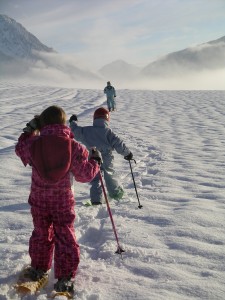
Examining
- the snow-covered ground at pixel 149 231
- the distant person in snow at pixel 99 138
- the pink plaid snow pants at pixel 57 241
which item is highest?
the distant person in snow at pixel 99 138

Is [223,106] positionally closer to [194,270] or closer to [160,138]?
[160,138]

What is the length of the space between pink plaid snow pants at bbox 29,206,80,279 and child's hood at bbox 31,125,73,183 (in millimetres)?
371

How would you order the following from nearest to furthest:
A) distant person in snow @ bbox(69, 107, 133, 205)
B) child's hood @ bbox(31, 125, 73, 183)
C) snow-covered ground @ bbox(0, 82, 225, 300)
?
child's hood @ bbox(31, 125, 73, 183) → snow-covered ground @ bbox(0, 82, 225, 300) → distant person in snow @ bbox(69, 107, 133, 205)

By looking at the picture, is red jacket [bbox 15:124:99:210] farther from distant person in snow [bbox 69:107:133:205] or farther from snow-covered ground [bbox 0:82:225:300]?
distant person in snow [bbox 69:107:133:205]

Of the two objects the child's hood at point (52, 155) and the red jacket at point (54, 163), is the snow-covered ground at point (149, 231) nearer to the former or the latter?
the red jacket at point (54, 163)

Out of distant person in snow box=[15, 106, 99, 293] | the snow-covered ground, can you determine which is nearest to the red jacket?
distant person in snow box=[15, 106, 99, 293]

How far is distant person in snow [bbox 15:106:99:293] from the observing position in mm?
3045

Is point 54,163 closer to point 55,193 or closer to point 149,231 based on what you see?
point 55,193

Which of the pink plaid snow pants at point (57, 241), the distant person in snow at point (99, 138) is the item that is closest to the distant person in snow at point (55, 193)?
the pink plaid snow pants at point (57, 241)

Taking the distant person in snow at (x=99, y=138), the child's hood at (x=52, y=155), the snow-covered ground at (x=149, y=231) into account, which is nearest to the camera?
the child's hood at (x=52, y=155)

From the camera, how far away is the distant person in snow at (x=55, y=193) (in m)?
3.04

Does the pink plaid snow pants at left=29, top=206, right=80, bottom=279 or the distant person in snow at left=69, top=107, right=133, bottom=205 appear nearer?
the pink plaid snow pants at left=29, top=206, right=80, bottom=279

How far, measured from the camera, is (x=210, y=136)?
36.4 feet

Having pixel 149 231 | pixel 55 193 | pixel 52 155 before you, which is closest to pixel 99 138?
pixel 149 231
